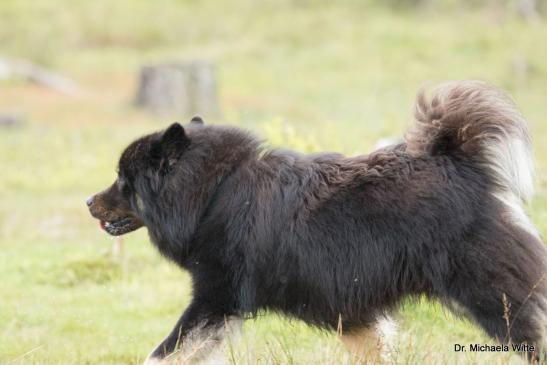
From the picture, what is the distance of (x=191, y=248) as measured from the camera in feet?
18.8

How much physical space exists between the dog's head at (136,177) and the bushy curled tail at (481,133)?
1.56 metres

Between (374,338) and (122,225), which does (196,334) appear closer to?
(122,225)

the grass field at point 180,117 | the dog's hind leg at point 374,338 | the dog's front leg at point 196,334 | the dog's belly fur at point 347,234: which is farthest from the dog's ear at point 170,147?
the dog's hind leg at point 374,338

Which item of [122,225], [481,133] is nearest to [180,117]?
[122,225]

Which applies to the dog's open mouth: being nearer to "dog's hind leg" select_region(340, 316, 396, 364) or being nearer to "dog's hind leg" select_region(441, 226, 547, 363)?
"dog's hind leg" select_region(340, 316, 396, 364)

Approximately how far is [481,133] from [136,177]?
2301 millimetres

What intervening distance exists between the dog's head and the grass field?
1.09 m

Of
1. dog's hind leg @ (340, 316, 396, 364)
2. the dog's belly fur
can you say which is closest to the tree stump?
dog's hind leg @ (340, 316, 396, 364)

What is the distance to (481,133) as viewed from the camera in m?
5.26

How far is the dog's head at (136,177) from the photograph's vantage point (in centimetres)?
574

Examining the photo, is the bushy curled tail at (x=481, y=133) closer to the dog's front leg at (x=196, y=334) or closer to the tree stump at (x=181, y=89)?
the dog's front leg at (x=196, y=334)

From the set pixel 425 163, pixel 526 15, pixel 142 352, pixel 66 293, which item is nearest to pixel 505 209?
pixel 425 163

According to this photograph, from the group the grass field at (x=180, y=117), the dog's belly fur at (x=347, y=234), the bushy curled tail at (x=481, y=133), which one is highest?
the bushy curled tail at (x=481, y=133)

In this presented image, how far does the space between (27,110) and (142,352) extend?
54.3ft
